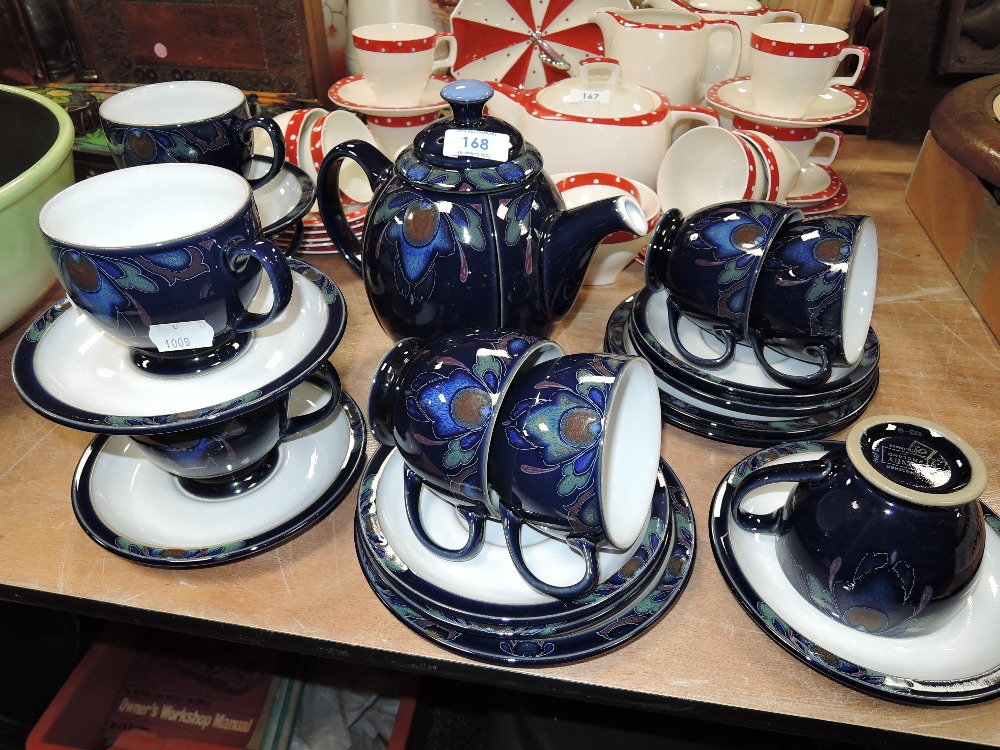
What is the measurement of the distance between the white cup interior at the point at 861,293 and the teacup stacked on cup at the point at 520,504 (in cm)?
26

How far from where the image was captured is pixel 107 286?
0.49 metres

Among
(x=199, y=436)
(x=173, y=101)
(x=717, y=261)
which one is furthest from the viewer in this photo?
(x=173, y=101)

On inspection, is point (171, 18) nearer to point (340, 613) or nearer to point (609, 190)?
point (609, 190)

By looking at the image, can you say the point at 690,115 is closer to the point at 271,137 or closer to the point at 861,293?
the point at 861,293

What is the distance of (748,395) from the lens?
669 mm

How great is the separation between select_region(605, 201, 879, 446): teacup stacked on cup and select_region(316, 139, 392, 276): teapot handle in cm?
27

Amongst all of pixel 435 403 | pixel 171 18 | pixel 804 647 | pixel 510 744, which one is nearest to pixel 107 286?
pixel 435 403

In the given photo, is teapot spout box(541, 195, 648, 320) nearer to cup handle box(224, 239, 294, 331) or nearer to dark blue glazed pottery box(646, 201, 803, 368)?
dark blue glazed pottery box(646, 201, 803, 368)

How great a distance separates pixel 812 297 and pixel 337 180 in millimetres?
450

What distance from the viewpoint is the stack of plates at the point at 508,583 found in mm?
499

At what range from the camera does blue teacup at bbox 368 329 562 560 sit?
0.47 meters

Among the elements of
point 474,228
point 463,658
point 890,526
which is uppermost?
point 474,228

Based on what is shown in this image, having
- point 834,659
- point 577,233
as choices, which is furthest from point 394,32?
point 834,659

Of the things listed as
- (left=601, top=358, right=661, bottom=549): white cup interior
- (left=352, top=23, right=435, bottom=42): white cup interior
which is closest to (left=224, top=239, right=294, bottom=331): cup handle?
(left=601, top=358, right=661, bottom=549): white cup interior
